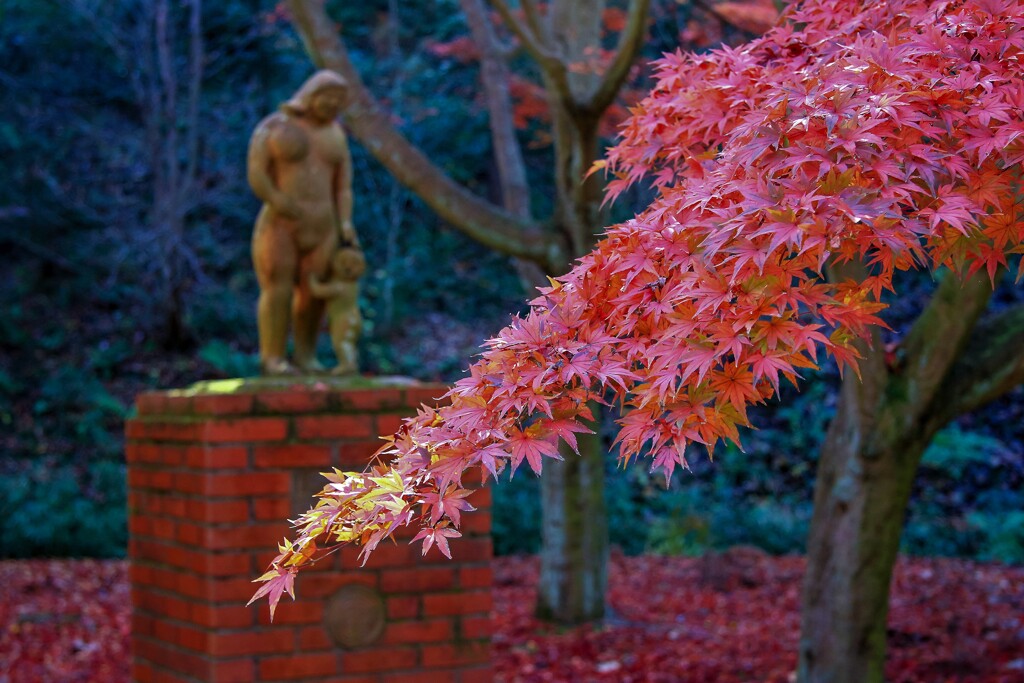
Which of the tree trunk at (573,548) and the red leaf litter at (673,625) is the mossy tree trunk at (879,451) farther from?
the tree trunk at (573,548)

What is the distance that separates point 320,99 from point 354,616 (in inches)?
78.1

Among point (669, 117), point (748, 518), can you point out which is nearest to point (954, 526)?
point (748, 518)

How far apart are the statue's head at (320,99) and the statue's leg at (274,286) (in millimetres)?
442

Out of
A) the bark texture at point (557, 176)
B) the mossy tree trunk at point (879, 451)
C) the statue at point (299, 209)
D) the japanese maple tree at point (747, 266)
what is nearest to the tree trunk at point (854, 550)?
the mossy tree trunk at point (879, 451)

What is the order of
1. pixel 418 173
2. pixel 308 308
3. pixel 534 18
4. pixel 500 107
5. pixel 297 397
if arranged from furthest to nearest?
1. pixel 500 107
2. pixel 418 173
3. pixel 534 18
4. pixel 308 308
5. pixel 297 397

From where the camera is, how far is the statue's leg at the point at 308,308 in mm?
4113

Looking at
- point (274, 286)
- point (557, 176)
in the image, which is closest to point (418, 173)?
point (557, 176)

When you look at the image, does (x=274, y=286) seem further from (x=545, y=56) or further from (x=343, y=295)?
(x=545, y=56)

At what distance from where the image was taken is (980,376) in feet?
→ 14.0

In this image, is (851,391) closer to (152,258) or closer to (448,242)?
(152,258)

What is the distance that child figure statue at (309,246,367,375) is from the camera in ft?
13.3

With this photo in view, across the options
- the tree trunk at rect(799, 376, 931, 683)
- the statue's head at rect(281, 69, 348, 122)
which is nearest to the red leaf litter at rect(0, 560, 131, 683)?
the statue's head at rect(281, 69, 348, 122)

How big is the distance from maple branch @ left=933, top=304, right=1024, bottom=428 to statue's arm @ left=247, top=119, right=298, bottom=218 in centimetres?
276

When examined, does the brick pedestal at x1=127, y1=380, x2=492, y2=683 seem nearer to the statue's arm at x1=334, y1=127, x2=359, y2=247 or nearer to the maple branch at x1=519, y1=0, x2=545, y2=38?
the statue's arm at x1=334, y1=127, x2=359, y2=247
